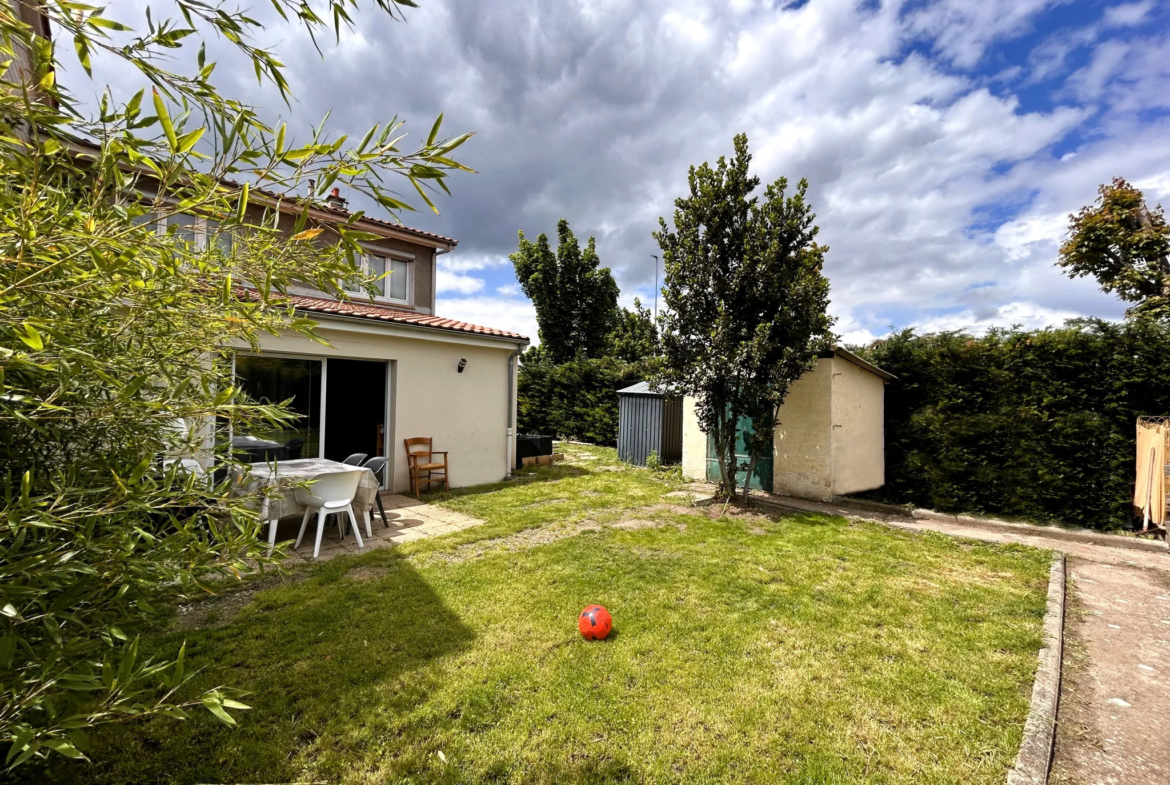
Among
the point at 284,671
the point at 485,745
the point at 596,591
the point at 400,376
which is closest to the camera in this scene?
the point at 485,745

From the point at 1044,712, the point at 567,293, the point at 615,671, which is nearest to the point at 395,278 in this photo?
the point at 615,671

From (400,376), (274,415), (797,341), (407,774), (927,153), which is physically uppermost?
(927,153)

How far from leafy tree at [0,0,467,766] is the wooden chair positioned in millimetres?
6456

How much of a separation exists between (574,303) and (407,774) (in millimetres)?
22731

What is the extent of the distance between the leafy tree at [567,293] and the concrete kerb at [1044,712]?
2017 cm

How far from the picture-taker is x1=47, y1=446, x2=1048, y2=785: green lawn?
225 cm

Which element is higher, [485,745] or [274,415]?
[274,415]

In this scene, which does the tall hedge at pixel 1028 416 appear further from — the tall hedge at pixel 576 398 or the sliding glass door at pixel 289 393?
the sliding glass door at pixel 289 393

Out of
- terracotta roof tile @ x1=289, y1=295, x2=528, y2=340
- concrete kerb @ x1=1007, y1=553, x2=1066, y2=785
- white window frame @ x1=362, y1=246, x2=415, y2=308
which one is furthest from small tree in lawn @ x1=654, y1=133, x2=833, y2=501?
white window frame @ x1=362, y1=246, x2=415, y2=308

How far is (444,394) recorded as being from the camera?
882cm

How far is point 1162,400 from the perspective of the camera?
20.3 ft

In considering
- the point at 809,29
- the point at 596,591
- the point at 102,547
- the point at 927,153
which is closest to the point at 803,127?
the point at 809,29

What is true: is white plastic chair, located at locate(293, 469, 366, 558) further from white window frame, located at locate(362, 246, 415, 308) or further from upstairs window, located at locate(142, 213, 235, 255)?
white window frame, located at locate(362, 246, 415, 308)

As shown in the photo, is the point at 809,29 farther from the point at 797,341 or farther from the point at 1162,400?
the point at 1162,400
